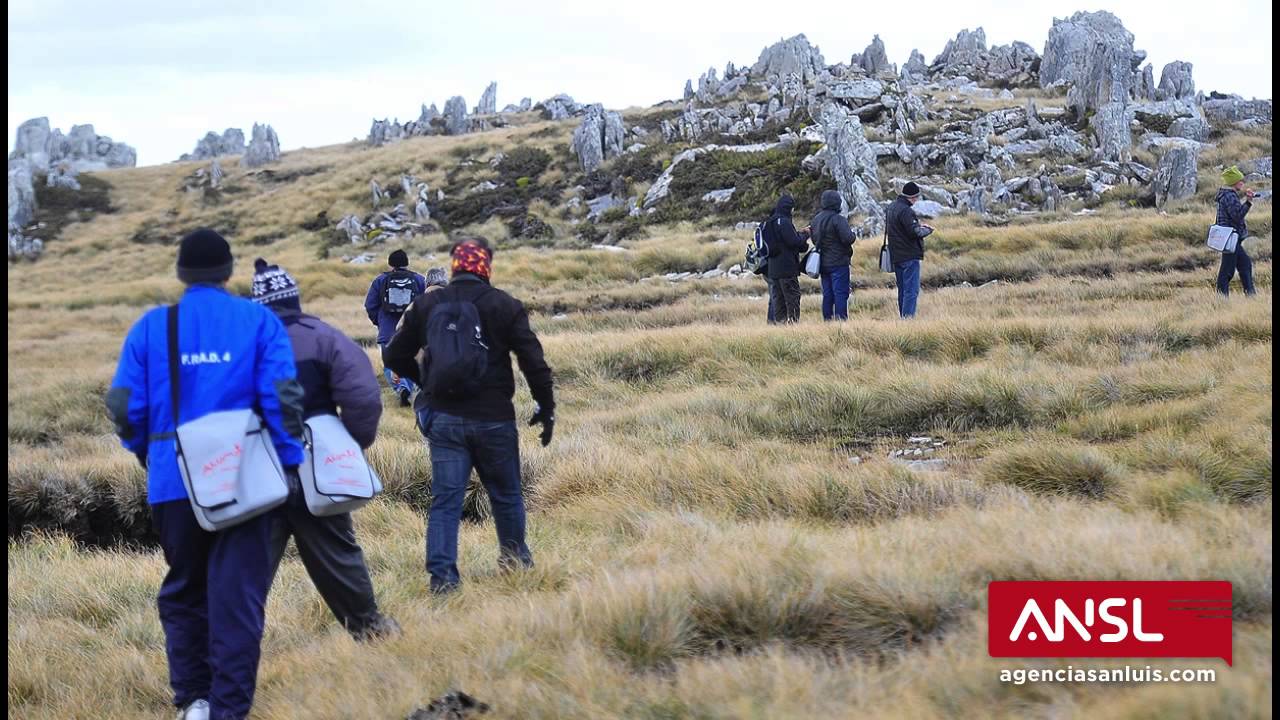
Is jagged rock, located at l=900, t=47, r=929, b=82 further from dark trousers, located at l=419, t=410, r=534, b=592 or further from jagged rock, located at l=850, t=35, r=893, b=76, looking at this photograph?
dark trousers, located at l=419, t=410, r=534, b=592

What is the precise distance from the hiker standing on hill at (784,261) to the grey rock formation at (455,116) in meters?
72.1

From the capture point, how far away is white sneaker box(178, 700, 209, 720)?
4438mm

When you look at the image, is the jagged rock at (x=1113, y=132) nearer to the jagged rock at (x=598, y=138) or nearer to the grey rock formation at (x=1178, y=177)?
the grey rock formation at (x=1178, y=177)

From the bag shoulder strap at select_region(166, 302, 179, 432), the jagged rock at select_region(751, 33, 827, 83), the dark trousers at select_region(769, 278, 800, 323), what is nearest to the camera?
the bag shoulder strap at select_region(166, 302, 179, 432)

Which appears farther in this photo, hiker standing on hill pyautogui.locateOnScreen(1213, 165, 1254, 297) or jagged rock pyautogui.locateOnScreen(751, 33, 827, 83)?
jagged rock pyautogui.locateOnScreen(751, 33, 827, 83)

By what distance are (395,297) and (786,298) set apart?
5.58 meters

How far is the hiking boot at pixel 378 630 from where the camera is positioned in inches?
199

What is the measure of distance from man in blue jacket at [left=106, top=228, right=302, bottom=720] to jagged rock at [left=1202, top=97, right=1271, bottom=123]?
148ft

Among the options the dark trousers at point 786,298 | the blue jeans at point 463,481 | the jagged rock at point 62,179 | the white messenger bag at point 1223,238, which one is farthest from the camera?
the jagged rock at point 62,179

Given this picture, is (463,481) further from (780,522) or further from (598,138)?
(598,138)

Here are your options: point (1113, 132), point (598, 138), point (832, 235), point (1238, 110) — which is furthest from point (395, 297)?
point (1238, 110)

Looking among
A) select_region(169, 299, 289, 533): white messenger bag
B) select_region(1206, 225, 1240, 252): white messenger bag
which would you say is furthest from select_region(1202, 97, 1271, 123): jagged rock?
select_region(169, 299, 289, 533): white messenger bag

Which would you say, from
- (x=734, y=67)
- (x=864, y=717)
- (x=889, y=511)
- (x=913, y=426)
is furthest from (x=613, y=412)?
(x=734, y=67)


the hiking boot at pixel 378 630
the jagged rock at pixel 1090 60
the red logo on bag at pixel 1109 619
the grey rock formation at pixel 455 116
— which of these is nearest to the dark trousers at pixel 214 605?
the hiking boot at pixel 378 630
